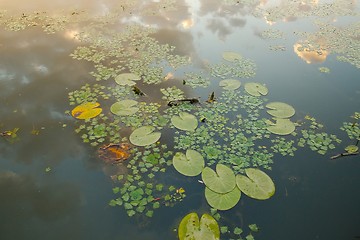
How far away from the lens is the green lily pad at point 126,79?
6034mm

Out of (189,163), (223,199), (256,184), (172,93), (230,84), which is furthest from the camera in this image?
(230,84)

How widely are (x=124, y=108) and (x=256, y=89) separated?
271cm

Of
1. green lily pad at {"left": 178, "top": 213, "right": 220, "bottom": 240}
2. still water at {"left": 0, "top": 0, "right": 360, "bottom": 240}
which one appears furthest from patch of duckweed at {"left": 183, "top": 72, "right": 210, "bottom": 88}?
green lily pad at {"left": 178, "top": 213, "right": 220, "bottom": 240}

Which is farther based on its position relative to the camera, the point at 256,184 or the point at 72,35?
the point at 72,35

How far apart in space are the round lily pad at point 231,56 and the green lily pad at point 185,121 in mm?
2475

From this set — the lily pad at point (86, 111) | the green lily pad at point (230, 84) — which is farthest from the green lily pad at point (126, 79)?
the green lily pad at point (230, 84)

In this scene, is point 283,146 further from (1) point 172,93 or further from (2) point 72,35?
(2) point 72,35

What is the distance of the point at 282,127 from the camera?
5008 millimetres

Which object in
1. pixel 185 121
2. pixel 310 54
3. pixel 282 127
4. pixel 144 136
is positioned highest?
pixel 310 54

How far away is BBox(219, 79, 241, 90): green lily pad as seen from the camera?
19.7 feet

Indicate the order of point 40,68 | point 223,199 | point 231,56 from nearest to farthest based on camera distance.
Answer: point 223,199 < point 40,68 < point 231,56

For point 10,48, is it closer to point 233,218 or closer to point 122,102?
point 122,102

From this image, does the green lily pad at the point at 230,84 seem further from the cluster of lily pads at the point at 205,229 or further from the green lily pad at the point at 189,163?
the cluster of lily pads at the point at 205,229

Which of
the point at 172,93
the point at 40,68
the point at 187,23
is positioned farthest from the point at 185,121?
the point at 187,23
